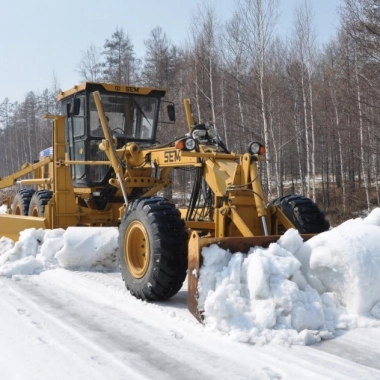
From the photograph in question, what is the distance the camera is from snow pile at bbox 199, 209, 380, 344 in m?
3.99

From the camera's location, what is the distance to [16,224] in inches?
332

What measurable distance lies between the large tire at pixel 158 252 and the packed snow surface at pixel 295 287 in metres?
0.58

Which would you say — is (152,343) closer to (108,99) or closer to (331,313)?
(331,313)

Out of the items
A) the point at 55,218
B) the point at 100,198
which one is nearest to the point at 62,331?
the point at 55,218

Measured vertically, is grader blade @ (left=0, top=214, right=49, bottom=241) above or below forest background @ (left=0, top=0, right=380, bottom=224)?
below

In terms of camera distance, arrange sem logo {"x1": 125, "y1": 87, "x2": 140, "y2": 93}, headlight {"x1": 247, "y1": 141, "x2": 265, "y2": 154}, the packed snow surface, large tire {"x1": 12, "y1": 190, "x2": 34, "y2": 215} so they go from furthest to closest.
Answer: large tire {"x1": 12, "y1": 190, "x2": 34, "y2": 215}, sem logo {"x1": 125, "y1": 87, "x2": 140, "y2": 93}, headlight {"x1": 247, "y1": 141, "x2": 265, "y2": 154}, the packed snow surface

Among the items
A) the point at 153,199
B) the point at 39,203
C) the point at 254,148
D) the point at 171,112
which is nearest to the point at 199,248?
the point at 153,199

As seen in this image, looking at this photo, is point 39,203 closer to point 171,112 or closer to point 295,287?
point 171,112

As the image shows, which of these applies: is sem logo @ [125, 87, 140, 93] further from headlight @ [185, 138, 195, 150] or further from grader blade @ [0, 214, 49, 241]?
headlight @ [185, 138, 195, 150]

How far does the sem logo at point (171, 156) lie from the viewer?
6.33 metres

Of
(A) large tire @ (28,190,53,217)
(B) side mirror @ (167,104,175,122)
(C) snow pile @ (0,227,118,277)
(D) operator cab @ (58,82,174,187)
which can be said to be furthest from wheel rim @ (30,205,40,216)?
(B) side mirror @ (167,104,175,122)

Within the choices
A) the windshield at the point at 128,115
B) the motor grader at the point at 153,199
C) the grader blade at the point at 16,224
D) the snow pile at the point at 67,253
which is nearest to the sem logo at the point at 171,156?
the motor grader at the point at 153,199

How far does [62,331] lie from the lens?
4219 millimetres

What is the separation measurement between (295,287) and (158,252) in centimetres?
145
